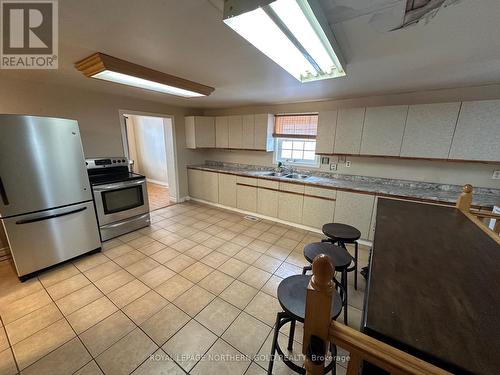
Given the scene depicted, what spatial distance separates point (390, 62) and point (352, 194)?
1.73 m

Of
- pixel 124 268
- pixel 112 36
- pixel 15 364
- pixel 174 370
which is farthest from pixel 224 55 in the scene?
pixel 15 364

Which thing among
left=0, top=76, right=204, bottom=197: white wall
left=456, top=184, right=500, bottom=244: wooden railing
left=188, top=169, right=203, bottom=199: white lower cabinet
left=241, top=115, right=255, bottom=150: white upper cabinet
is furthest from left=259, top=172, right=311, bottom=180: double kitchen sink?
left=0, top=76, right=204, bottom=197: white wall

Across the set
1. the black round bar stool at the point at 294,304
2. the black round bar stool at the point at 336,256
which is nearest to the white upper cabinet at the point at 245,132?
the black round bar stool at the point at 336,256

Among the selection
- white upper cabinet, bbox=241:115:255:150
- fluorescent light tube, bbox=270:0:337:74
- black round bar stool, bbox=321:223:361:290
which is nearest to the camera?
fluorescent light tube, bbox=270:0:337:74

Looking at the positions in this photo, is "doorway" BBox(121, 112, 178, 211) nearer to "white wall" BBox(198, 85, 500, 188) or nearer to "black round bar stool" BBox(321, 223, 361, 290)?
"white wall" BBox(198, 85, 500, 188)

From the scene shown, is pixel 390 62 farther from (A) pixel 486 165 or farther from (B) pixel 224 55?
(A) pixel 486 165

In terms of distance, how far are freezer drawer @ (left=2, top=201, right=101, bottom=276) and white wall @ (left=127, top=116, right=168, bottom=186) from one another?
12.2 ft

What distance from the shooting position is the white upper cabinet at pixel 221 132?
4474 millimetres

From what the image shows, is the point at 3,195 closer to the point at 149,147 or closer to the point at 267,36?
the point at 267,36

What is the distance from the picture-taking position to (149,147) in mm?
6438

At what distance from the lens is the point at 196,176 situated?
480 centimetres

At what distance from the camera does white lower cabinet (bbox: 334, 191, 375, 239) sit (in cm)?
284

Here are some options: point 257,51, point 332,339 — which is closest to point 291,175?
point 257,51

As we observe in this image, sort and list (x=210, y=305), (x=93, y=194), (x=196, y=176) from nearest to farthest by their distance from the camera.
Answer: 1. (x=210, y=305)
2. (x=93, y=194)
3. (x=196, y=176)
